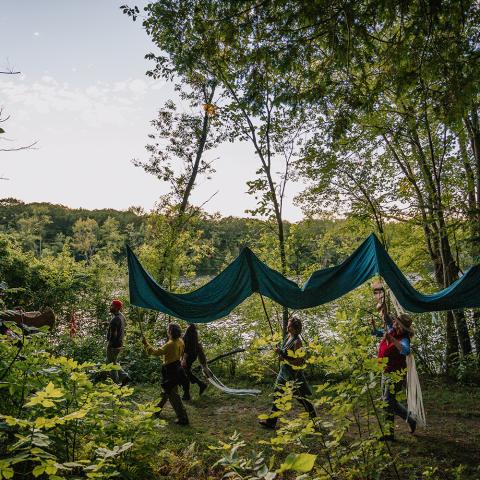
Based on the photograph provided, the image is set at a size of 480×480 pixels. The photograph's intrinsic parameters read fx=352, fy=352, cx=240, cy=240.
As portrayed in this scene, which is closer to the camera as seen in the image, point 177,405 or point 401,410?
point 401,410

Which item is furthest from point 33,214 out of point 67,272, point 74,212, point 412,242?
point 412,242

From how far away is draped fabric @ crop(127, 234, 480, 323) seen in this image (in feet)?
15.4

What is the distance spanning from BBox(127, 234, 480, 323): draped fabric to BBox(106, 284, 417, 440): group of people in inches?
13.0

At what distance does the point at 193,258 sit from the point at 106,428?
269 inches

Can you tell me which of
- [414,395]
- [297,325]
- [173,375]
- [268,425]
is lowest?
[268,425]

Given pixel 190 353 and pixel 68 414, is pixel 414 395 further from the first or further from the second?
pixel 68 414

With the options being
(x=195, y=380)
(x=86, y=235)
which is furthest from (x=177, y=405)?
(x=86, y=235)

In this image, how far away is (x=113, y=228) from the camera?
5525cm

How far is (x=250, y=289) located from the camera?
4812 millimetres

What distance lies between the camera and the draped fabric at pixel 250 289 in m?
4.70

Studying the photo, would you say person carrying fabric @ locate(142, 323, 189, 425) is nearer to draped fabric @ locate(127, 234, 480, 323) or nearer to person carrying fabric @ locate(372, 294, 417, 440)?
draped fabric @ locate(127, 234, 480, 323)

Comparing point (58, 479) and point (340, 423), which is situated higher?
point (58, 479)

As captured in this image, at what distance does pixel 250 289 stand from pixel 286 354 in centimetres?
96

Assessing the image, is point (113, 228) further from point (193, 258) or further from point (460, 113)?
point (460, 113)
